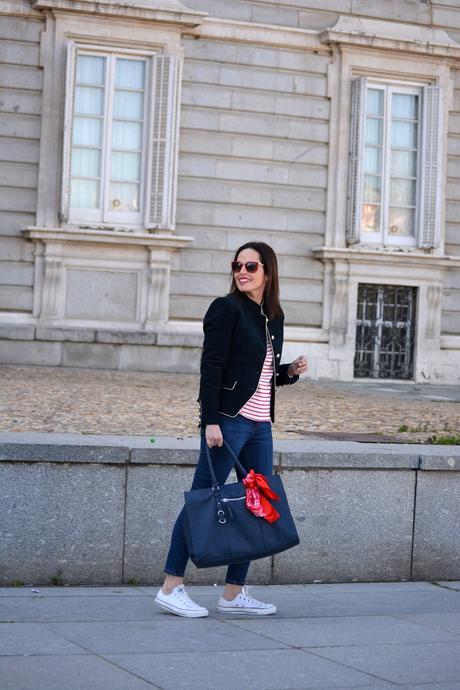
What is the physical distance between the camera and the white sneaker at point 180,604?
6.71m

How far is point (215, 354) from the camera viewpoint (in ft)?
21.6

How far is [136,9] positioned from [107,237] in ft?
11.5

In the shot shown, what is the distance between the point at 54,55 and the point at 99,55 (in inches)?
30.8

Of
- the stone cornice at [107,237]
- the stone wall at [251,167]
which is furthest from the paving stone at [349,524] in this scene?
the stone wall at [251,167]

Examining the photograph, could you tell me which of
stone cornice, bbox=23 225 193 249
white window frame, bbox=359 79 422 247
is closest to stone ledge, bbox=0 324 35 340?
stone cornice, bbox=23 225 193 249

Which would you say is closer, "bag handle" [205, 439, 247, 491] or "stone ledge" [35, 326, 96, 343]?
"bag handle" [205, 439, 247, 491]

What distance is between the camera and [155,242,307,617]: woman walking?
6590 millimetres

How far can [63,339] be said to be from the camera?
19781 millimetres

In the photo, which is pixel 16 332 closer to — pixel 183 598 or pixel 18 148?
pixel 18 148

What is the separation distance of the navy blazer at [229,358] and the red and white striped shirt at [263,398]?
0.05 metres

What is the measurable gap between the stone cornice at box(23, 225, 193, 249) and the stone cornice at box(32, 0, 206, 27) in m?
3.29

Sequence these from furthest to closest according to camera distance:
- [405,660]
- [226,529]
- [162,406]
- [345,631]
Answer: [162,406] → [345,631] → [226,529] → [405,660]

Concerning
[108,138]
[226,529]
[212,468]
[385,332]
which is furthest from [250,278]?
[385,332]

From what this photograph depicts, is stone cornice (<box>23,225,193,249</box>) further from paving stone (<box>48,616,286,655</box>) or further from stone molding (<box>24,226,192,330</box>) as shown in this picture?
paving stone (<box>48,616,286,655</box>)
